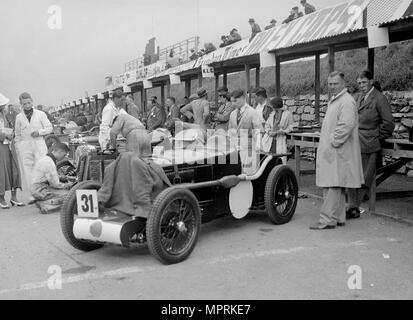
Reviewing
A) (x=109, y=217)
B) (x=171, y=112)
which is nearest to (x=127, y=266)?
(x=109, y=217)

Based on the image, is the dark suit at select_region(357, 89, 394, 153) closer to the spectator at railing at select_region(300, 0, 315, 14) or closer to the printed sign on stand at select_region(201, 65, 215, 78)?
the spectator at railing at select_region(300, 0, 315, 14)

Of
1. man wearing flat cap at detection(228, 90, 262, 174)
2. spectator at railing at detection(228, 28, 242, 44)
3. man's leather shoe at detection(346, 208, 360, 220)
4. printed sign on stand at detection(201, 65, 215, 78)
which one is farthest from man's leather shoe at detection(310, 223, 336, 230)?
spectator at railing at detection(228, 28, 242, 44)

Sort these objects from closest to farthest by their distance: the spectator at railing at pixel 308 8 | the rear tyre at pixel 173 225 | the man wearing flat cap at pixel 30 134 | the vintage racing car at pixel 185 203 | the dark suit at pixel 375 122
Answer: the rear tyre at pixel 173 225 < the vintage racing car at pixel 185 203 < the dark suit at pixel 375 122 < the man wearing flat cap at pixel 30 134 < the spectator at railing at pixel 308 8

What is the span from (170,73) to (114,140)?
10.9 m

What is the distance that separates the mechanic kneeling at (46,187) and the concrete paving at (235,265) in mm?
1117

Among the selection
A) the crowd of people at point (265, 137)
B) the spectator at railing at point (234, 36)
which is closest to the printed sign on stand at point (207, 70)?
the spectator at railing at point (234, 36)

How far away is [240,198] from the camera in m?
6.05

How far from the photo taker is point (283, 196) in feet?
21.9

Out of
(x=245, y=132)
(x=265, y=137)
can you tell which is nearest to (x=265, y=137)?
(x=265, y=137)

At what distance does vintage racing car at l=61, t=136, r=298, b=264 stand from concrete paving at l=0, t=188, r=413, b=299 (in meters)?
0.22

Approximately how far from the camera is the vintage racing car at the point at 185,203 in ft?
15.6

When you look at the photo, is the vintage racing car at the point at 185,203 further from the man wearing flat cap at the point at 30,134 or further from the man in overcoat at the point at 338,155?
the man wearing flat cap at the point at 30,134

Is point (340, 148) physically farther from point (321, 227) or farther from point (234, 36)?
point (234, 36)
